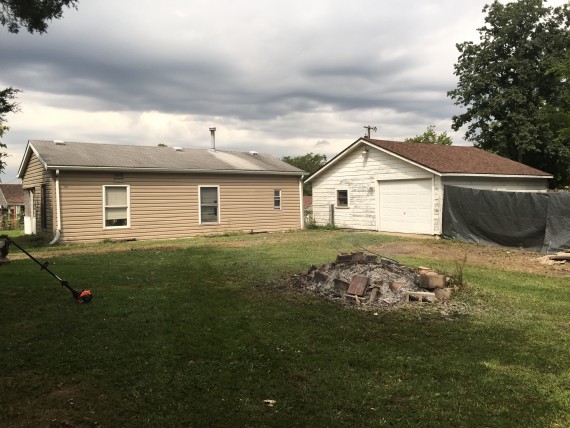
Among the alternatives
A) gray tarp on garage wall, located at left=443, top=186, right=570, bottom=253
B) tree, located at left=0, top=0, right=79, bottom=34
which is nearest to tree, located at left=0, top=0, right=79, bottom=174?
tree, located at left=0, top=0, right=79, bottom=34

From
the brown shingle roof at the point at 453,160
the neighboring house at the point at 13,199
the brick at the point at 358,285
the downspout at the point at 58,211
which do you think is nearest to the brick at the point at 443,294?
the brick at the point at 358,285

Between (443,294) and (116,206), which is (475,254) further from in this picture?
(116,206)

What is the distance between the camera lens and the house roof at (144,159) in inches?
658

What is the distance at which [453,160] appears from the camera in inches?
745

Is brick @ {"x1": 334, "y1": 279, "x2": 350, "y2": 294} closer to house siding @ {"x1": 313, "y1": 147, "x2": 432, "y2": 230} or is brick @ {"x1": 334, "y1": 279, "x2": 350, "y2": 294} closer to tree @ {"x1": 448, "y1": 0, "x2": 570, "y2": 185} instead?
house siding @ {"x1": 313, "y1": 147, "x2": 432, "y2": 230}

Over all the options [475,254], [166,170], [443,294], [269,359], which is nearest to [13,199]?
[166,170]

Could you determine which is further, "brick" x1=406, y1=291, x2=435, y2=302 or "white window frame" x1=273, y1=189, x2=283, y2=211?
"white window frame" x1=273, y1=189, x2=283, y2=211

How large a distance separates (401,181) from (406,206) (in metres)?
1.09

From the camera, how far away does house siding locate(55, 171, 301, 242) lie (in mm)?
16453

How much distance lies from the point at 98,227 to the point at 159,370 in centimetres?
1403

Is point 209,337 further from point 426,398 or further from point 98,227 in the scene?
point 98,227

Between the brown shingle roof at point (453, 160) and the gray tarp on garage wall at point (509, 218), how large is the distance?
4.97ft

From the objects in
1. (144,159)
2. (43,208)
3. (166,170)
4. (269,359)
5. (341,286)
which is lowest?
(269,359)

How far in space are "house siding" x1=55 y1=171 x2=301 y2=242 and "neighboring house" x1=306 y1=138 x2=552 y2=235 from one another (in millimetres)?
2116
